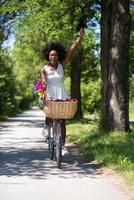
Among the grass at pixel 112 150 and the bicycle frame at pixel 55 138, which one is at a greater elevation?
the bicycle frame at pixel 55 138

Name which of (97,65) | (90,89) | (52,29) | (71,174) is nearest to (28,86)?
(90,89)

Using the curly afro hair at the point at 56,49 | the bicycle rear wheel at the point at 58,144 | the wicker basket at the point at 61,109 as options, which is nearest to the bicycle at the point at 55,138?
the bicycle rear wheel at the point at 58,144

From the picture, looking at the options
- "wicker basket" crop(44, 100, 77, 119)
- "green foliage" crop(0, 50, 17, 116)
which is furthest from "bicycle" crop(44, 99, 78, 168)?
"green foliage" crop(0, 50, 17, 116)

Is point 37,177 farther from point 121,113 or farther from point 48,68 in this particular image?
point 121,113

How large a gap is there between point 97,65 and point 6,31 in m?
11.2

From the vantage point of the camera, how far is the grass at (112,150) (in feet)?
33.0

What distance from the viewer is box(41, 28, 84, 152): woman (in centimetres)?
1104

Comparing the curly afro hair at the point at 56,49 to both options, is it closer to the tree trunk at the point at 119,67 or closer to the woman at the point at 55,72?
the woman at the point at 55,72

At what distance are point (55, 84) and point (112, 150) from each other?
6.90ft

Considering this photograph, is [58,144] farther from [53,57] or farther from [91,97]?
[91,97]

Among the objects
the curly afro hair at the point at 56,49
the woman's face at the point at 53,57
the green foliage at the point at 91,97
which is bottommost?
the green foliage at the point at 91,97

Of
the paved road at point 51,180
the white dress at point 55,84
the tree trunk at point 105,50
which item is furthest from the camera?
the tree trunk at point 105,50

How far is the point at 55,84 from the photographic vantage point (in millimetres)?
11094

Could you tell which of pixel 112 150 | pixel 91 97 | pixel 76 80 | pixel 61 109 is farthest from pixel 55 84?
pixel 91 97
